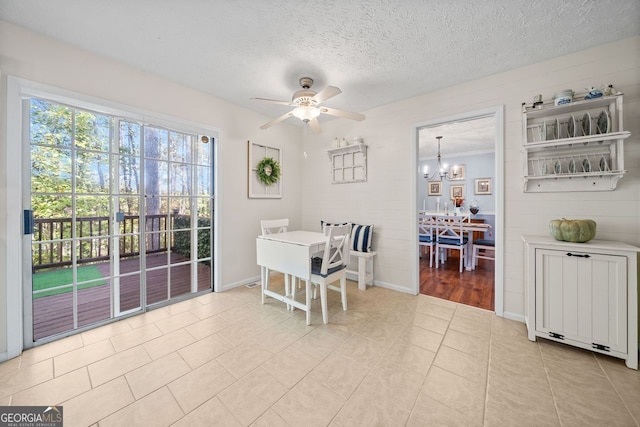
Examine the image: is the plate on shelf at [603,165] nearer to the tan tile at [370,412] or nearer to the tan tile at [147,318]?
the tan tile at [370,412]

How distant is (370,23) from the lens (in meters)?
1.80

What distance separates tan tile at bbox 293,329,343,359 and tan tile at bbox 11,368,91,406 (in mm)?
1394

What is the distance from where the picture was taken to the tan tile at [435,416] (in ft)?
4.18

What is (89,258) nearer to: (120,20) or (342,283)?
(120,20)

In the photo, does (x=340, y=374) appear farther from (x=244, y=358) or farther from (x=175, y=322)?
(x=175, y=322)

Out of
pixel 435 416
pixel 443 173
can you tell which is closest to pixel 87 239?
pixel 435 416

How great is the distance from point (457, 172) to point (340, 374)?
6.46 meters

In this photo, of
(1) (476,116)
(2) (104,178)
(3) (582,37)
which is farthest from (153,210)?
(3) (582,37)

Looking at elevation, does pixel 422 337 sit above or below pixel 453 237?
below

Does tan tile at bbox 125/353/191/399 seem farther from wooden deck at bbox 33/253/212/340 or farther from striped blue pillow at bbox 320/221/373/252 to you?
striped blue pillow at bbox 320/221/373/252

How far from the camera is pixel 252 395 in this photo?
146cm

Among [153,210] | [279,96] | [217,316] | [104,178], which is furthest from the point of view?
[279,96]

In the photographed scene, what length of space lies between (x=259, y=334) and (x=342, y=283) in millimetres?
Answer: 963

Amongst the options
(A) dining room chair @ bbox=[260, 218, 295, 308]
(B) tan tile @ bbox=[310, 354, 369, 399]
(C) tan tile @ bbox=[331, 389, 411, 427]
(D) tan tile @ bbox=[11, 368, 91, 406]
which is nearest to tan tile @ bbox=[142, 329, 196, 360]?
(D) tan tile @ bbox=[11, 368, 91, 406]
